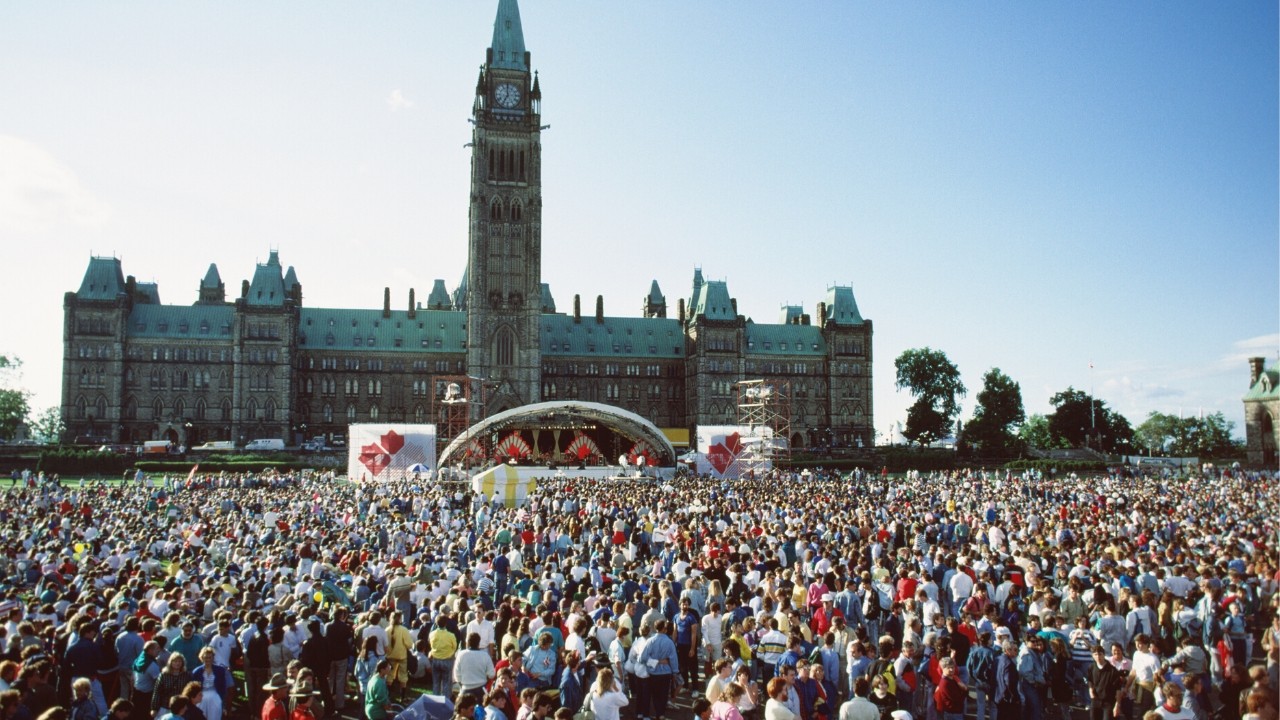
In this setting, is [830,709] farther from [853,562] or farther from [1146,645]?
[853,562]

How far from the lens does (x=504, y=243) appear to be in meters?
98.2

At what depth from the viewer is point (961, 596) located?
16750 millimetres

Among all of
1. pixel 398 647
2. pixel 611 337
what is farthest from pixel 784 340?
pixel 398 647

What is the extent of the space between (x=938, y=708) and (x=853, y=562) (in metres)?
6.35

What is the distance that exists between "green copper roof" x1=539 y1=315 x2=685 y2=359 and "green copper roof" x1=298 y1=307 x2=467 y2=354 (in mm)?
10595

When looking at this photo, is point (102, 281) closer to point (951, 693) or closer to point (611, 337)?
point (611, 337)

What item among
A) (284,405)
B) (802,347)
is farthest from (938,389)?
(284,405)

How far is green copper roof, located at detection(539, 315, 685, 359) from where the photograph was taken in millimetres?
110125

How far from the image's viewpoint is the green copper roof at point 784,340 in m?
110

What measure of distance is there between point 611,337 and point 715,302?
43.8ft

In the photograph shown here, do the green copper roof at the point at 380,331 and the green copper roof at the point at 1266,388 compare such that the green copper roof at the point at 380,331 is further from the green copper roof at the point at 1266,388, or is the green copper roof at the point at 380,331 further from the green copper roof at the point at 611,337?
the green copper roof at the point at 1266,388

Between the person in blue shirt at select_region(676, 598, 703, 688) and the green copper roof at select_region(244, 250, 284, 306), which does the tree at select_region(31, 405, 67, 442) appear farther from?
the person in blue shirt at select_region(676, 598, 703, 688)

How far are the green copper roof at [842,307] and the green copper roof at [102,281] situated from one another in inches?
3095

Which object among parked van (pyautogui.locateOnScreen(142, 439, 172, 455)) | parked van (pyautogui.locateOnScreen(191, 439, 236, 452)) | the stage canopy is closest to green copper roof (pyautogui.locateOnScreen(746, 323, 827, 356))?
the stage canopy
